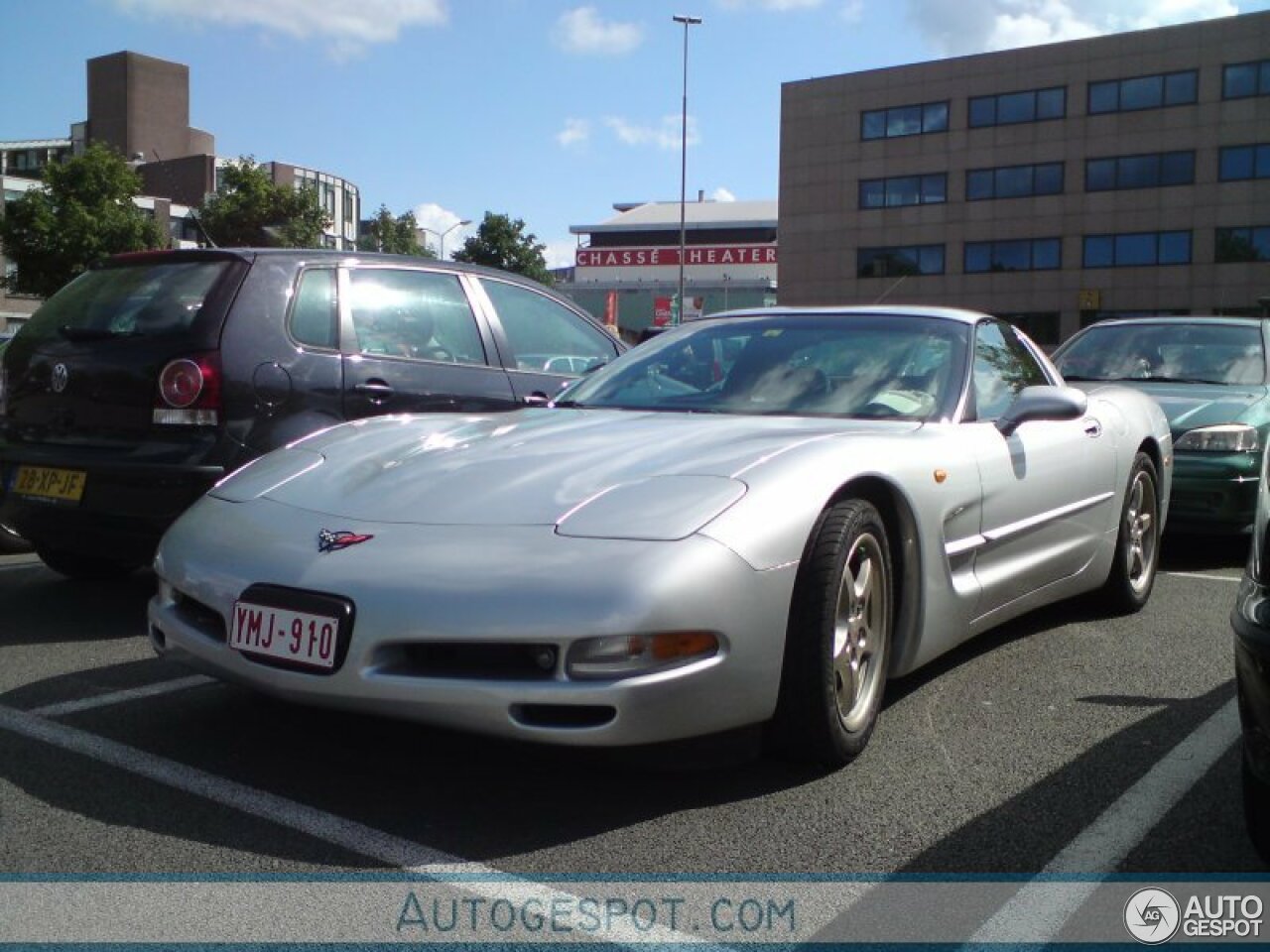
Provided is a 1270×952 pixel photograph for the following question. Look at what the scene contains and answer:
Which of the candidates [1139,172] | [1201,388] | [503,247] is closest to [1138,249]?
[1139,172]

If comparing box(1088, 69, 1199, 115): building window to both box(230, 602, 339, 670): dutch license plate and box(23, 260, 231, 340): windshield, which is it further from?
box(230, 602, 339, 670): dutch license plate

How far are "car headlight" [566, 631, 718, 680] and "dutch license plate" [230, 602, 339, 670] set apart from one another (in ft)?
1.85

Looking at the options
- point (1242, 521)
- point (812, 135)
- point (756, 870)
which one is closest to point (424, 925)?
point (756, 870)

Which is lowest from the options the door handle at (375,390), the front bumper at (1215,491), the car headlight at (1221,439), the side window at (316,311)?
the front bumper at (1215,491)

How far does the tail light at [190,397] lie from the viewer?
4777mm

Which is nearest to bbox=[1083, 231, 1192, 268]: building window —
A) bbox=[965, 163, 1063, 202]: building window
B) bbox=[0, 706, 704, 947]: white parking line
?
bbox=[965, 163, 1063, 202]: building window

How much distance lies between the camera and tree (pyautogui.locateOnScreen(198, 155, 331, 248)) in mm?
33938

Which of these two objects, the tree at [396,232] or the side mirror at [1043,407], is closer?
the side mirror at [1043,407]

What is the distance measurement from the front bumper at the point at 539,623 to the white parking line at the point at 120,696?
3.29ft

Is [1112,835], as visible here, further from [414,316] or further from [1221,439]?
[1221,439]

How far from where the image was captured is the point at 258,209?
34.0 metres

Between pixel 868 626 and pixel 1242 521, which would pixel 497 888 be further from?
pixel 1242 521

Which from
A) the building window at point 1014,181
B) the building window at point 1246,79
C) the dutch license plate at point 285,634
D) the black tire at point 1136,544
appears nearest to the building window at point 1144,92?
the building window at point 1246,79

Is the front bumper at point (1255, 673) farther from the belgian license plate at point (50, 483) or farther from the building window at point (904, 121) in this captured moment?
the building window at point (904, 121)
